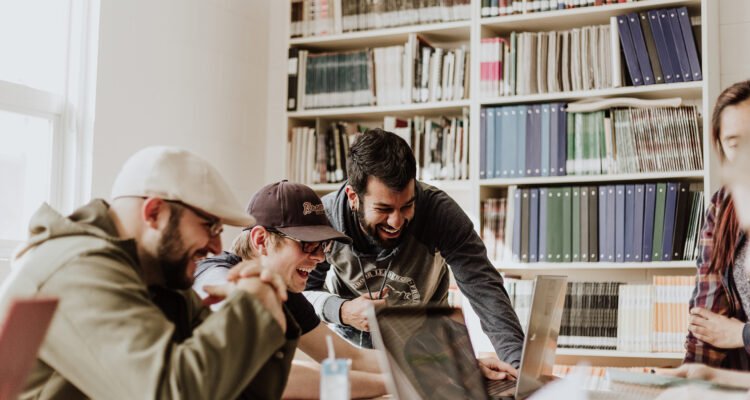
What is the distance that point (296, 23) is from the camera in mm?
4219

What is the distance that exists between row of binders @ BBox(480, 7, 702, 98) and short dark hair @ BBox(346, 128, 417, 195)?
1.48m

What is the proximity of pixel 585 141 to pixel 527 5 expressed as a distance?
0.68 meters

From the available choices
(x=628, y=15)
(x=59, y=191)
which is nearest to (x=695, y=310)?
(x=628, y=15)

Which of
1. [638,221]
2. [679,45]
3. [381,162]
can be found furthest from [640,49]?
[381,162]

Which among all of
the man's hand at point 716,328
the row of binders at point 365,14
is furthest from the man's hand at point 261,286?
the row of binders at point 365,14

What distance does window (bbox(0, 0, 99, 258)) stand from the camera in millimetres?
3000

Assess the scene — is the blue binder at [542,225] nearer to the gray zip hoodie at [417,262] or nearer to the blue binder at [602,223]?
the blue binder at [602,223]

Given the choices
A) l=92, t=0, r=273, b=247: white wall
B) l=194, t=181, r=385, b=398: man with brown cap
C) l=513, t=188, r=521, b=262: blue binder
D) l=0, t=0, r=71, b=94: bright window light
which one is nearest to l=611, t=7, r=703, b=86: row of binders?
l=513, t=188, r=521, b=262: blue binder

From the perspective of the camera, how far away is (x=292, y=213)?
2.06 meters

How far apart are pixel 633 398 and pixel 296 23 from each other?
3.03 meters

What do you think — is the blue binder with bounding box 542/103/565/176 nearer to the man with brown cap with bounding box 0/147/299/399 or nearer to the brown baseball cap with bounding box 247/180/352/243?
the brown baseball cap with bounding box 247/180/352/243

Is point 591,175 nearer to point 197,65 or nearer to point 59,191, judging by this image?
point 197,65

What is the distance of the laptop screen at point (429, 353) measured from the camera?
57.6 inches

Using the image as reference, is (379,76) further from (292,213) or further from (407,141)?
(292,213)
